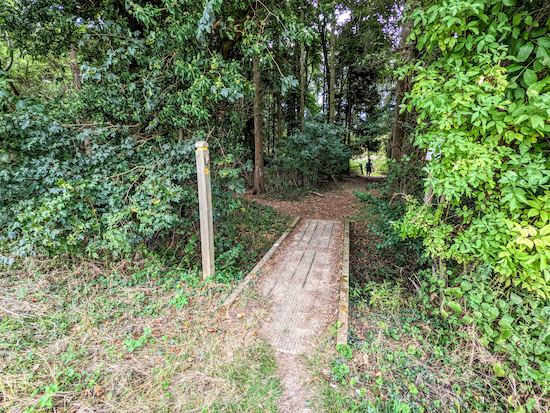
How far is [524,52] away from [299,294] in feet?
10.7

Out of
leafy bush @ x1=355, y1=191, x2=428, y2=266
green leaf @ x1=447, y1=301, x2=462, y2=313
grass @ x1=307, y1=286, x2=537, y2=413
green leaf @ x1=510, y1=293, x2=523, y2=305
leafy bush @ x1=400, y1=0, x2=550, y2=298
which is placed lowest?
grass @ x1=307, y1=286, x2=537, y2=413

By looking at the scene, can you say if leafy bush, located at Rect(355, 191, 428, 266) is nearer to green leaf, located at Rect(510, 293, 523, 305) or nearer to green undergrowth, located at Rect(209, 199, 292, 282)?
green leaf, located at Rect(510, 293, 523, 305)

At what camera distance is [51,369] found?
2.15 meters

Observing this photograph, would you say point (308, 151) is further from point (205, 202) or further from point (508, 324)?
point (508, 324)

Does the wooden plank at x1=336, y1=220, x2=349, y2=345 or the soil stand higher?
the soil

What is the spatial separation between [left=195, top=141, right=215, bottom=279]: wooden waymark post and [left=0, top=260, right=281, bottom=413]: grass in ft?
1.09

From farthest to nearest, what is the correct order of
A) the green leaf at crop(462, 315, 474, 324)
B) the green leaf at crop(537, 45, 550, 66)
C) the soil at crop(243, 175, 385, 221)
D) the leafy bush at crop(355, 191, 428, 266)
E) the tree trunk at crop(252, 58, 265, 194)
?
the tree trunk at crop(252, 58, 265, 194) → the soil at crop(243, 175, 385, 221) → the leafy bush at crop(355, 191, 428, 266) → the green leaf at crop(462, 315, 474, 324) → the green leaf at crop(537, 45, 550, 66)

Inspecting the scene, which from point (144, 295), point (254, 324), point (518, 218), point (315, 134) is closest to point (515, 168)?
point (518, 218)

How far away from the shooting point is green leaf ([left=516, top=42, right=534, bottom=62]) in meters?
1.86

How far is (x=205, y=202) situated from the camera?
348 cm

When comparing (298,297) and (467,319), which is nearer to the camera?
(467,319)

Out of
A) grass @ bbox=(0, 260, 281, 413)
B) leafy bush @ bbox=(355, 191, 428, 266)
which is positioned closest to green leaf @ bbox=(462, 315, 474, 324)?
leafy bush @ bbox=(355, 191, 428, 266)

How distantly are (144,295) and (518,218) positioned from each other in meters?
4.23

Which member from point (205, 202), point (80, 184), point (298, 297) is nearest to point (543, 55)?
point (298, 297)
